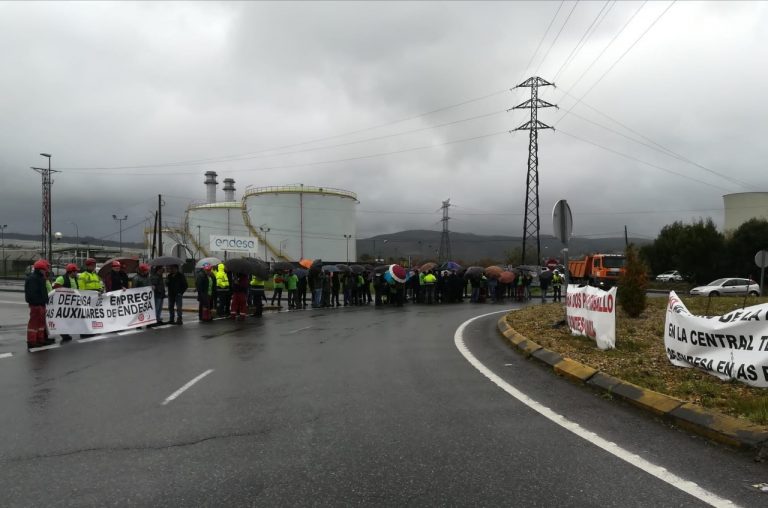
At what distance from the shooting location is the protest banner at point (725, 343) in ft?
19.5

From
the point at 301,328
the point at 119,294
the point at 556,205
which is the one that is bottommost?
the point at 301,328

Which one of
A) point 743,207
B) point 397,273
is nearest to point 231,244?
point 397,273

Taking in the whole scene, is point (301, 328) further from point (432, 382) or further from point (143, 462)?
point (143, 462)

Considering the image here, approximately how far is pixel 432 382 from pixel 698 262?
51.4 meters

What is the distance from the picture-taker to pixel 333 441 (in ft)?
15.8

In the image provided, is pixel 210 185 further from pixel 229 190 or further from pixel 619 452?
pixel 619 452

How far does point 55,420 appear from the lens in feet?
18.4

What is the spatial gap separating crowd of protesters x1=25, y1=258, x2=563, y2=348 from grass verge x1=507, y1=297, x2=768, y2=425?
9406 mm

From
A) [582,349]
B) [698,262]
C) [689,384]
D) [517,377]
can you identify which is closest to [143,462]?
[517,377]

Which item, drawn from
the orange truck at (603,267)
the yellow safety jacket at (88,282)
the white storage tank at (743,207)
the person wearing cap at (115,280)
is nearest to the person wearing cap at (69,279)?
the yellow safety jacket at (88,282)

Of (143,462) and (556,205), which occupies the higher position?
(556,205)

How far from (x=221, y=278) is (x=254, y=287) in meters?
1.70

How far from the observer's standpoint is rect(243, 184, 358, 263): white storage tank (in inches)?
2768

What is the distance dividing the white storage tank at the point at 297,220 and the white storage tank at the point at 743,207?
50.1m
